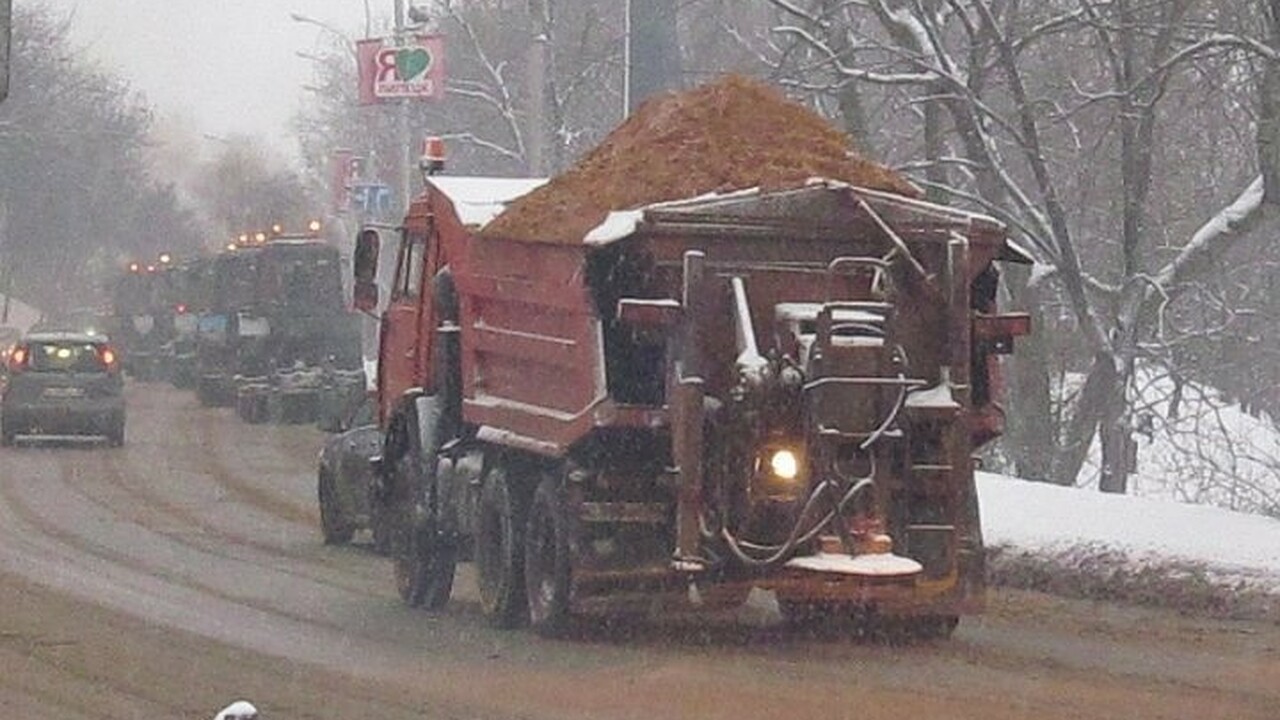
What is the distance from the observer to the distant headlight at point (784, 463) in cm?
1442

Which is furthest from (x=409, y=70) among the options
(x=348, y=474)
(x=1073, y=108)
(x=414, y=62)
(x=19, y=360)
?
(x=348, y=474)

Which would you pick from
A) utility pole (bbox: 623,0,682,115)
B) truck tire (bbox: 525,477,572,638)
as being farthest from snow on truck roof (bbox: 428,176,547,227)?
utility pole (bbox: 623,0,682,115)

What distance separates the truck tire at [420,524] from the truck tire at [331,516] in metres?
4.54

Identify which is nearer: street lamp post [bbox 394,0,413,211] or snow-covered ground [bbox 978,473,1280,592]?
snow-covered ground [bbox 978,473,1280,592]

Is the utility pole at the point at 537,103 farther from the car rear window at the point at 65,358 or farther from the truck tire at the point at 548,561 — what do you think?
the truck tire at the point at 548,561

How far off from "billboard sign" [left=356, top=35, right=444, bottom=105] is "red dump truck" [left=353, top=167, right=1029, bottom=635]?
22.3 meters

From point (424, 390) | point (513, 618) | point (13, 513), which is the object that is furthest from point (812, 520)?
point (13, 513)

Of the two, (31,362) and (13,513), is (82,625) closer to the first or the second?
(13,513)

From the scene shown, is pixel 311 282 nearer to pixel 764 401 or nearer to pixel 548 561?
pixel 548 561

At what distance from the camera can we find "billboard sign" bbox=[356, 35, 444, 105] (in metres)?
37.9

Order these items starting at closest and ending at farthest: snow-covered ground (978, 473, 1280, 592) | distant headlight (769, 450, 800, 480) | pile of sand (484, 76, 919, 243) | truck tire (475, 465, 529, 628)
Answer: distant headlight (769, 450, 800, 480) < pile of sand (484, 76, 919, 243) < truck tire (475, 465, 529, 628) < snow-covered ground (978, 473, 1280, 592)

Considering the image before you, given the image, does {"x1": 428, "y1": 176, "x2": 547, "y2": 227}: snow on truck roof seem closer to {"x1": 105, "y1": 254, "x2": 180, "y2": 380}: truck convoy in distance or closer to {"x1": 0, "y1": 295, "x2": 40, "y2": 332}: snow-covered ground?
{"x1": 105, "y1": 254, "x2": 180, "y2": 380}: truck convoy in distance

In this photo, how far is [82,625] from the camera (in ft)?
54.7

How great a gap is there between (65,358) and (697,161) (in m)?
25.1
